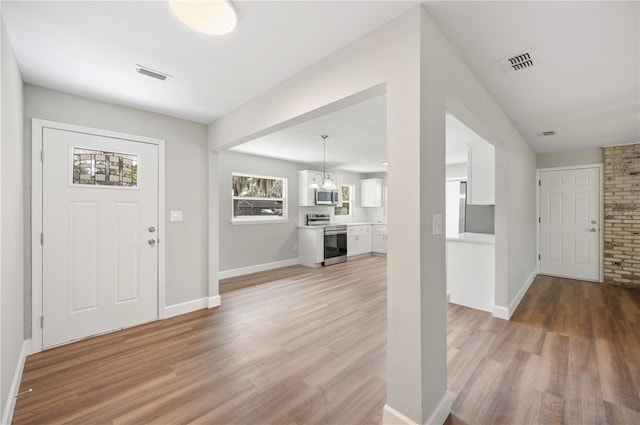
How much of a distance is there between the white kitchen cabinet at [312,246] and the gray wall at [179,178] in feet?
9.49

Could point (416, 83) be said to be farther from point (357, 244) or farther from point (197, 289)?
point (357, 244)

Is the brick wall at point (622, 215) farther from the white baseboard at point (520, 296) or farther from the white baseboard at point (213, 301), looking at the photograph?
the white baseboard at point (213, 301)

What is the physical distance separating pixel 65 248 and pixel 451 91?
12.0 feet

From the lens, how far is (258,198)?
233 inches

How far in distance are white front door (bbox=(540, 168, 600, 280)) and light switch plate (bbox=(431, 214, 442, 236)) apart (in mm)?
5167

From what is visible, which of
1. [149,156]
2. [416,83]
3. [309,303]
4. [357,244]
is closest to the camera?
[416,83]

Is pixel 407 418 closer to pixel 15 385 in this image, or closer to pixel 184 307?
pixel 15 385

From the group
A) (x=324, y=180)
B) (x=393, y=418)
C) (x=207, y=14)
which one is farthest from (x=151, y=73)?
(x=324, y=180)

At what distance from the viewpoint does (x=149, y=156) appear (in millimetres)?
3148

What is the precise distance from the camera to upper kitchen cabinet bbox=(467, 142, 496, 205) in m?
3.66

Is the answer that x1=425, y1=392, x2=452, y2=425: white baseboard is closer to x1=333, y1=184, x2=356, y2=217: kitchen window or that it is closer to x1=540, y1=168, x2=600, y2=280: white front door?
x1=540, y1=168, x2=600, y2=280: white front door

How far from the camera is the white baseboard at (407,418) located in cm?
153

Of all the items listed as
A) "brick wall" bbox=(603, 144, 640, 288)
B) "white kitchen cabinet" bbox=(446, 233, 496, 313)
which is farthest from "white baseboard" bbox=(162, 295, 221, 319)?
"brick wall" bbox=(603, 144, 640, 288)

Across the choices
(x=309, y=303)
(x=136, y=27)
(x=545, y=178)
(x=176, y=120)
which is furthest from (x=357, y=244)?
(x=136, y=27)
